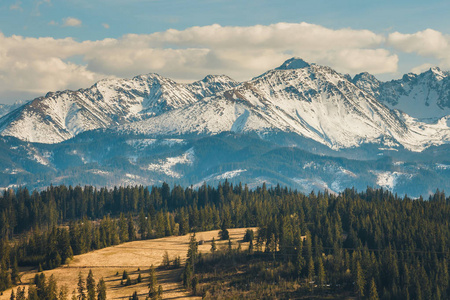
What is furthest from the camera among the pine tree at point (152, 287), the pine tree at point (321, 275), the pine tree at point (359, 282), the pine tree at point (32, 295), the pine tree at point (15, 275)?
the pine tree at point (15, 275)

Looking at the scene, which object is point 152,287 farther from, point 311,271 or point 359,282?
point 359,282

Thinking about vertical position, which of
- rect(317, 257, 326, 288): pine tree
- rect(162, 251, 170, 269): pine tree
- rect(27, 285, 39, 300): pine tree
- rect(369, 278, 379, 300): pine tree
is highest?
rect(162, 251, 170, 269): pine tree

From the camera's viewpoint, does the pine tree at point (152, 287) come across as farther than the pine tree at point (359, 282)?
Yes

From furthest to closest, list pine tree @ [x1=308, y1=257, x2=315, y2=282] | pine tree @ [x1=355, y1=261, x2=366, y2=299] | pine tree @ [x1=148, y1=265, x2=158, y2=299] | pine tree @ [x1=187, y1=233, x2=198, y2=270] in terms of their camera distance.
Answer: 1. pine tree @ [x1=187, y1=233, x2=198, y2=270]
2. pine tree @ [x1=308, y1=257, x2=315, y2=282]
3. pine tree @ [x1=148, y1=265, x2=158, y2=299]
4. pine tree @ [x1=355, y1=261, x2=366, y2=299]

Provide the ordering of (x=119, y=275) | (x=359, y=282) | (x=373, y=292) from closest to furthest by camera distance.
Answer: (x=373, y=292) → (x=359, y=282) → (x=119, y=275)

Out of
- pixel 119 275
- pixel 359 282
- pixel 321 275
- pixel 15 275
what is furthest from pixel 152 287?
pixel 359 282

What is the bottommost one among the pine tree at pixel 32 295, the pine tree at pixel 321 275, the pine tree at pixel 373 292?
the pine tree at pixel 373 292

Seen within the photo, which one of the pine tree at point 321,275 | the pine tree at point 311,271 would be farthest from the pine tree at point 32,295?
the pine tree at point 321,275

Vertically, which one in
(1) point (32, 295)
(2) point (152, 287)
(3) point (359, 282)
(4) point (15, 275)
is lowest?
(3) point (359, 282)

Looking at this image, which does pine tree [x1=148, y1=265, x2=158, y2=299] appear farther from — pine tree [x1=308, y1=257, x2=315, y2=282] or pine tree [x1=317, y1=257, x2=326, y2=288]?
pine tree [x1=317, y1=257, x2=326, y2=288]

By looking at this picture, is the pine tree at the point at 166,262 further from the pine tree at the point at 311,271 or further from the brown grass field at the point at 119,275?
the pine tree at the point at 311,271

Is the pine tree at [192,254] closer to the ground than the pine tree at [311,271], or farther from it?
farther from it

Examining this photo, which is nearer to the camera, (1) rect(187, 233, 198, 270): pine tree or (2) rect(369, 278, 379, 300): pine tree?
(2) rect(369, 278, 379, 300): pine tree

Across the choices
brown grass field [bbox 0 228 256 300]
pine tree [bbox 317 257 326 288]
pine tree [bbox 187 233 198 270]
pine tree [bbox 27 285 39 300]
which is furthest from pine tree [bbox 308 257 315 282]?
pine tree [bbox 27 285 39 300]
